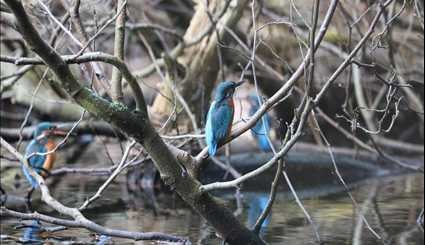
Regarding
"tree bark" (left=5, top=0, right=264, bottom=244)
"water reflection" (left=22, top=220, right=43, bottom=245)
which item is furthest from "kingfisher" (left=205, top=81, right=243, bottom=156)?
"water reflection" (left=22, top=220, right=43, bottom=245)

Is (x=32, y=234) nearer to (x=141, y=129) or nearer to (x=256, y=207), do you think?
(x=256, y=207)

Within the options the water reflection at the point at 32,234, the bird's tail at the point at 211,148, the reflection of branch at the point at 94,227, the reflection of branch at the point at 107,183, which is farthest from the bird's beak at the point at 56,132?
the reflection of branch at the point at 94,227

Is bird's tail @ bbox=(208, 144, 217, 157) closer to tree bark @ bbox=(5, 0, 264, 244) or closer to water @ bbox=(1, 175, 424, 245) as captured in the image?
tree bark @ bbox=(5, 0, 264, 244)

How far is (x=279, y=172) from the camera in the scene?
12.0 feet

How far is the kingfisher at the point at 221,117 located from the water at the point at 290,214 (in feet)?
2.68

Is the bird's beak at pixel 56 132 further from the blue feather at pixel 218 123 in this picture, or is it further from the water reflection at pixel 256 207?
the blue feather at pixel 218 123

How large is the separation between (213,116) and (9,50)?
4047 millimetres

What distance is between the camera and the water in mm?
5461

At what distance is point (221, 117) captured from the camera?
488 cm

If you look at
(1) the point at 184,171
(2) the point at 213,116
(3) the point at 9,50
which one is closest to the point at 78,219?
(1) the point at 184,171

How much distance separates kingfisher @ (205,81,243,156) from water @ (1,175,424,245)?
2.68ft

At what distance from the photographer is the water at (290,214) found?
5.46m

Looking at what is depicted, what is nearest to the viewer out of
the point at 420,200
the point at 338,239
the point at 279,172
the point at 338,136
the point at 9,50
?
the point at 279,172

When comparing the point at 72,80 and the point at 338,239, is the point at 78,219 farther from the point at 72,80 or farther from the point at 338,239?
the point at 338,239
